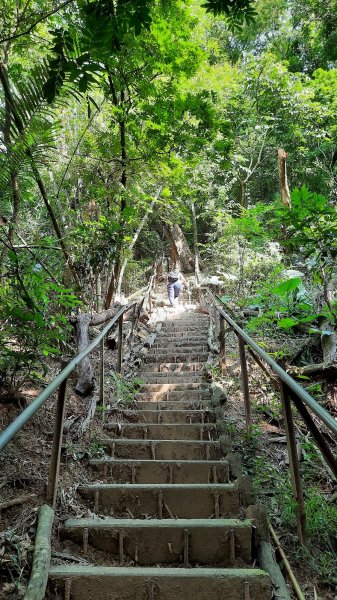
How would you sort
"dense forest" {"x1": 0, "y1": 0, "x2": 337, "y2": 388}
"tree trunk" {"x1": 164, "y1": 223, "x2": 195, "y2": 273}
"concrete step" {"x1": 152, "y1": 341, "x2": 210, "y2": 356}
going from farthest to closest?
1. "tree trunk" {"x1": 164, "y1": 223, "x2": 195, "y2": 273}
2. "concrete step" {"x1": 152, "y1": 341, "x2": 210, "y2": 356}
3. "dense forest" {"x1": 0, "y1": 0, "x2": 337, "y2": 388}

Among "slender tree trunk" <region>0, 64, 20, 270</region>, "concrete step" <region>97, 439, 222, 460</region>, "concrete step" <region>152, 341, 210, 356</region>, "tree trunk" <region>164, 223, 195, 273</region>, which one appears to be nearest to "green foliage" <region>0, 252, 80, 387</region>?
"slender tree trunk" <region>0, 64, 20, 270</region>

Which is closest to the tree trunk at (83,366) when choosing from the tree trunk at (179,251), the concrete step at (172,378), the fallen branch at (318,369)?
the concrete step at (172,378)

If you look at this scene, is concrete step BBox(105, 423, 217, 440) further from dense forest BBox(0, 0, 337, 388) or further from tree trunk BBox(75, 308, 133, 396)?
dense forest BBox(0, 0, 337, 388)

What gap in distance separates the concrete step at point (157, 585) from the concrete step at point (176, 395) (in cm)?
303

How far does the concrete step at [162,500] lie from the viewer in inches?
103

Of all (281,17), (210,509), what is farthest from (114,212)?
(281,17)

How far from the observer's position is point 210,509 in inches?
103

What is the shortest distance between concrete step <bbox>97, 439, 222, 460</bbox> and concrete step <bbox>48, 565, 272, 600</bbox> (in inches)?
60.4

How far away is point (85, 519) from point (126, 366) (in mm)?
A: 3403

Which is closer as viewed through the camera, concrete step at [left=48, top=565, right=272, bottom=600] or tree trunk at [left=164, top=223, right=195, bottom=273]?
concrete step at [left=48, top=565, right=272, bottom=600]

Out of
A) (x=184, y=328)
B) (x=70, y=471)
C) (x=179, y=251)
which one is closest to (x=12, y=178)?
(x=70, y=471)

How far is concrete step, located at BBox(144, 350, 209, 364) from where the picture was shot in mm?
6922

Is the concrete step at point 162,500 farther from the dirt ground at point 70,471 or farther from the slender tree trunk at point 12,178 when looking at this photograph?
the slender tree trunk at point 12,178

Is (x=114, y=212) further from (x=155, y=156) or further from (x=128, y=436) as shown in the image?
(x=128, y=436)
